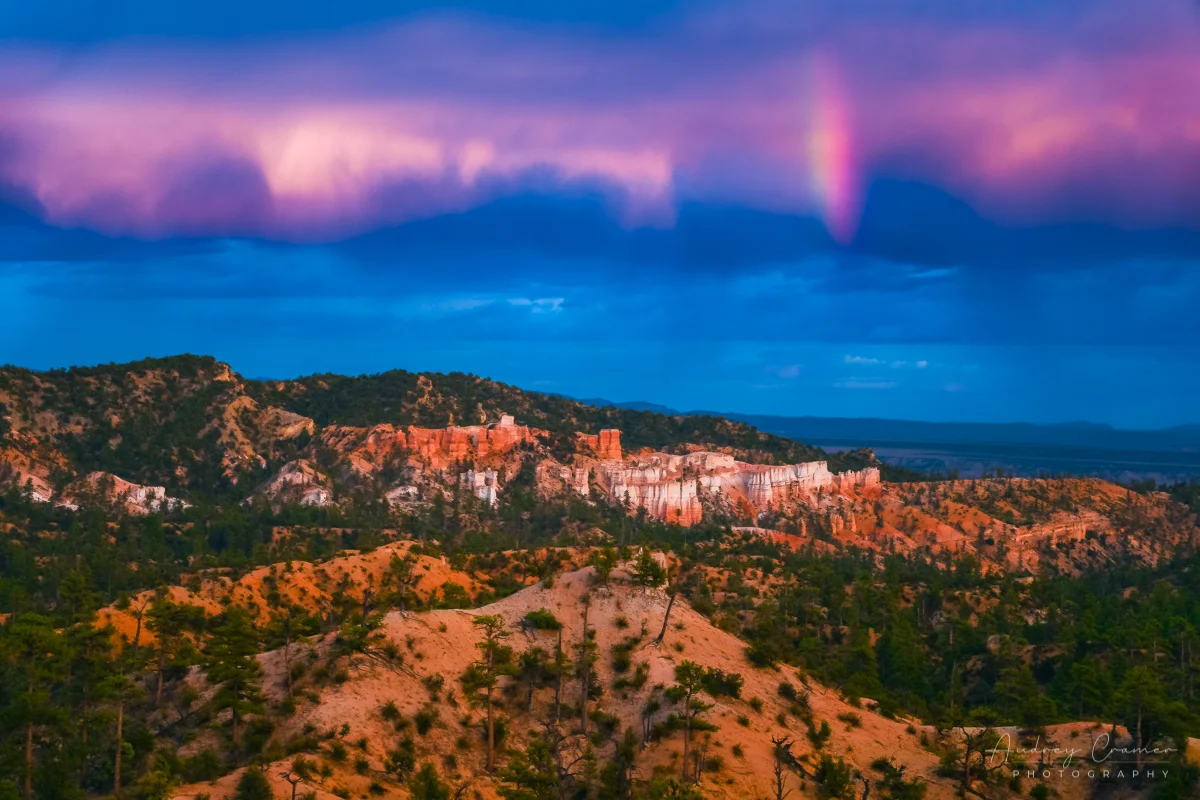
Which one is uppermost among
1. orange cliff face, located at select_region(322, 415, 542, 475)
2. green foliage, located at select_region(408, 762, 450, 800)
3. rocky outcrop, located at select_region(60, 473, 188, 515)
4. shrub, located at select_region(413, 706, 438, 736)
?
orange cliff face, located at select_region(322, 415, 542, 475)

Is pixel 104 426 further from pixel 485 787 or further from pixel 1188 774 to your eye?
pixel 1188 774

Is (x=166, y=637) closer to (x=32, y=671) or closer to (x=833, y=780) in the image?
(x=32, y=671)

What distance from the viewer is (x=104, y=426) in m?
185

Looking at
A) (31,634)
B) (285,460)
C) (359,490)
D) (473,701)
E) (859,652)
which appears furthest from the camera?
(285,460)

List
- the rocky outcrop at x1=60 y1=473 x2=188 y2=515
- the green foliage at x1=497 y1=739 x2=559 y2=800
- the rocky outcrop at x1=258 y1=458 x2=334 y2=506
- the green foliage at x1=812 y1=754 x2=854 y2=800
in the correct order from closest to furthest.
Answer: the green foliage at x1=497 y1=739 x2=559 y2=800, the green foliage at x1=812 y1=754 x2=854 y2=800, the rocky outcrop at x1=60 y1=473 x2=188 y2=515, the rocky outcrop at x1=258 y1=458 x2=334 y2=506

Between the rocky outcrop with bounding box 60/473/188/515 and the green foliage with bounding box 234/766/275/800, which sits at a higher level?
the rocky outcrop with bounding box 60/473/188/515

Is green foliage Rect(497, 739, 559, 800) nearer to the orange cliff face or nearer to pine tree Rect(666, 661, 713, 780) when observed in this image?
pine tree Rect(666, 661, 713, 780)

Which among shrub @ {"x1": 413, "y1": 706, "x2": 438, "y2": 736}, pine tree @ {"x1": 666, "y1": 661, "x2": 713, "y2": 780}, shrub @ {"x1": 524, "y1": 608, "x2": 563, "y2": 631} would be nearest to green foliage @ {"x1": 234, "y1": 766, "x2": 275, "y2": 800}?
shrub @ {"x1": 413, "y1": 706, "x2": 438, "y2": 736}

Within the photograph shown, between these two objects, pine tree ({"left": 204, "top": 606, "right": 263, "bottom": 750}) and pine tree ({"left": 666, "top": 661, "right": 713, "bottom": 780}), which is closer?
pine tree ({"left": 204, "top": 606, "right": 263, "bottom": 750})

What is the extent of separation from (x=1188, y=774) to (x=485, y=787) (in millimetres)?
30586

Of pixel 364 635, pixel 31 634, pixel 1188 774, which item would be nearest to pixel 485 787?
pixel 364 635

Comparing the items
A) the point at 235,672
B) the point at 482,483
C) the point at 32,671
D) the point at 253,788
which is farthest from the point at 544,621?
the point at 482,483

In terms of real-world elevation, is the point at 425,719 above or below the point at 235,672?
below

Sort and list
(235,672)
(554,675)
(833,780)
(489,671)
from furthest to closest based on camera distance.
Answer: (554,675), (489,671), (833,780), (235,672)
